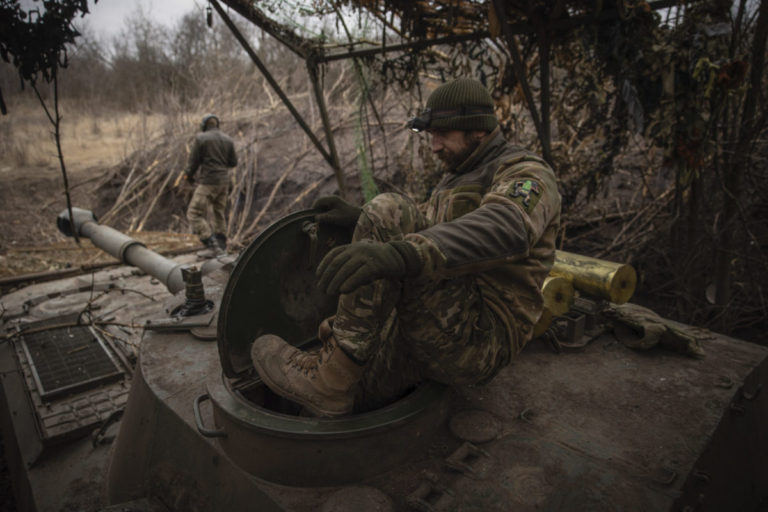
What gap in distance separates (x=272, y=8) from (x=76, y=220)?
2.59 m

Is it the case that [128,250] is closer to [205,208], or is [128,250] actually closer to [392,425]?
[392,425]

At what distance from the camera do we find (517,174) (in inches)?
71.8

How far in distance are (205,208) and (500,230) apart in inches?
276

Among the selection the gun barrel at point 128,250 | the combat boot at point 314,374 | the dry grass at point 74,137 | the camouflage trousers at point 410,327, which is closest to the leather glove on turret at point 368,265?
the camouflage trousers at point 410,327

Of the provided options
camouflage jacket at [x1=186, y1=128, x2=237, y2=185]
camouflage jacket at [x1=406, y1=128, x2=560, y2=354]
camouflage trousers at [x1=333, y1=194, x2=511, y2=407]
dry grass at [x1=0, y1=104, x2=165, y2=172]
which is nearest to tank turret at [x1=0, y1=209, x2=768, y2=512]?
camouflage trousers at [x1=333, y1=194, x2=511, y2=407]

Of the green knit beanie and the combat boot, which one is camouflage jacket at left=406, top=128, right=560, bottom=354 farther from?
the combat boot

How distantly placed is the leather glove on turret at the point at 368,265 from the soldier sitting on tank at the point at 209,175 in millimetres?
6258

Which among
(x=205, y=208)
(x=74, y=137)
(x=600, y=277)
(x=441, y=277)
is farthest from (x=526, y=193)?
(x=74, y=137)

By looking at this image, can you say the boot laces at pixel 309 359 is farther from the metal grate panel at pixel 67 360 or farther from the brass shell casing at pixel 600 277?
the metal grate panel at pixel 67 360

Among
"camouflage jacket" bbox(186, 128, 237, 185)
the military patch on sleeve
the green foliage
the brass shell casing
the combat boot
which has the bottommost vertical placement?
the combat boot

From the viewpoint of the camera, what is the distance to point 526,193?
1706 mm

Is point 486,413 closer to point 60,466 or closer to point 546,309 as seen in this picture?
point 546,309

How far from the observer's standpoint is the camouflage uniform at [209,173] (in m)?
7.37

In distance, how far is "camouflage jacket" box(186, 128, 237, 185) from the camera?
7340mm
